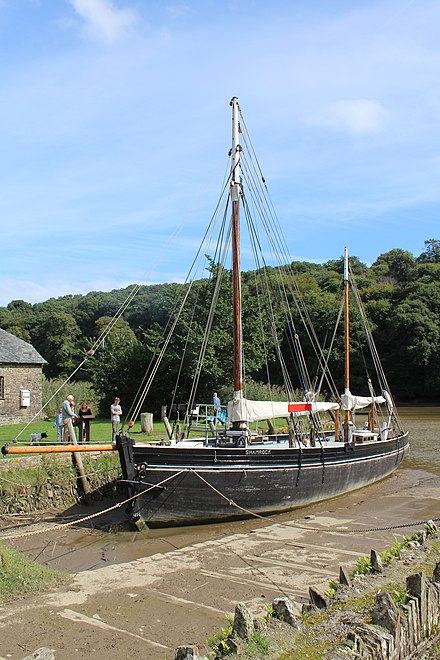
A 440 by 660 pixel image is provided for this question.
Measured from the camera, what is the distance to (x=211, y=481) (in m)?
15.4

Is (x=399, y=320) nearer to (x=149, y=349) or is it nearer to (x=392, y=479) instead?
(x=149, y=349)

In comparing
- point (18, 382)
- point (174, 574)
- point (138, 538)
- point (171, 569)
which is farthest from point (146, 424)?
point (174, 574)

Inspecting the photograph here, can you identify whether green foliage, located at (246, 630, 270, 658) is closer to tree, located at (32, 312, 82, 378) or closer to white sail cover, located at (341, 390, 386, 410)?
white sail cover, located at (341, 390, 386, 410)

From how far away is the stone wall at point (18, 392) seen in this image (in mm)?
34250

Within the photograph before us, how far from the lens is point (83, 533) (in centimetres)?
1466

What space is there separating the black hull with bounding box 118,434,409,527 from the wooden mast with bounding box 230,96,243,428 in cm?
180

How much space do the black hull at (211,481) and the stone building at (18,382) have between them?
2098cm

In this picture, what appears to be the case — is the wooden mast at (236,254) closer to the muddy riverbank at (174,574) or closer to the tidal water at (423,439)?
the muddy riverbank at (174,574)

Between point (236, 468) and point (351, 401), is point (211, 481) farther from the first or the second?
point (351, 401)

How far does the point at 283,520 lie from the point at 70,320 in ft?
236

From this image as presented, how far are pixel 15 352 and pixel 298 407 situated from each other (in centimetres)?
2251

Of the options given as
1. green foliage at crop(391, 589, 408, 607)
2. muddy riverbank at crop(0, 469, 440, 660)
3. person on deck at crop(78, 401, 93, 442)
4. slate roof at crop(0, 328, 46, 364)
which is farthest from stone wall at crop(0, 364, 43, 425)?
green foliage at crop(391, 589, 408, 607)

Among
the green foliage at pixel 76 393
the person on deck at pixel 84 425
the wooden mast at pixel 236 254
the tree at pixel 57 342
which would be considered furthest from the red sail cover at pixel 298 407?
the tree at pixel 57 342

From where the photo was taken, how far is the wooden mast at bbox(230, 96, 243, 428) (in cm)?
1744
